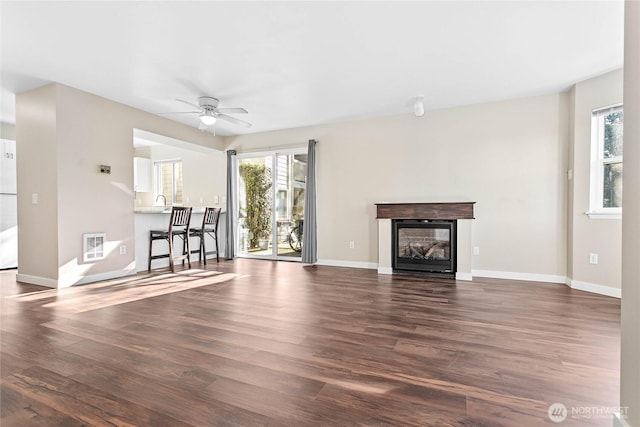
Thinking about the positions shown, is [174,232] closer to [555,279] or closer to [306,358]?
[306,358]

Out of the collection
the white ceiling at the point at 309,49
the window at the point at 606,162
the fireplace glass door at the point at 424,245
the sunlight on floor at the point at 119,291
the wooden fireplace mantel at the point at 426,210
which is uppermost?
the white ceiling at the point at 309,49

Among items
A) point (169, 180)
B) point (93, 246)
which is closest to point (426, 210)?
point (93, 246)

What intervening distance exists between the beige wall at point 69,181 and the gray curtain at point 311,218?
281 centimetres

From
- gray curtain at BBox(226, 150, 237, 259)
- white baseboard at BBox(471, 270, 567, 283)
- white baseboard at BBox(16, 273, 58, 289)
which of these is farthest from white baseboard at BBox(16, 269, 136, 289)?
white baseboard at BBox(471, 270, 567, 283)

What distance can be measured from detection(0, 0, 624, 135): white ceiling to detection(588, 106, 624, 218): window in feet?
1.81

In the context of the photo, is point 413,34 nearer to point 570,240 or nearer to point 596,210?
point 596,210

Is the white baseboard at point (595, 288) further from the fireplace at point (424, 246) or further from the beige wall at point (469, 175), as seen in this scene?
the fireplace at point (424, 246)

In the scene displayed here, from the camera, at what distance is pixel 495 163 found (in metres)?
4.45

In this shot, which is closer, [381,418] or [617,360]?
[381,418]

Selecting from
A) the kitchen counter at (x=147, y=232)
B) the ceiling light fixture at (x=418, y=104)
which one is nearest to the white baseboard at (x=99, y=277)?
the kitchen counter at (x=147, y=232)

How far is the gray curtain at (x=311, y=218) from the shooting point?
18.3 ft

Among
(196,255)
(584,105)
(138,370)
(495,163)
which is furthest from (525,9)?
(196,255)

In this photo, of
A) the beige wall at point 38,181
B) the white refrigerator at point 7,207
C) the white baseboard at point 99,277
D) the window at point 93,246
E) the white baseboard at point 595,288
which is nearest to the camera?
the white baseboard at point 595,288

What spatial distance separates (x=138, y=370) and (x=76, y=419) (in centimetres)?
43
